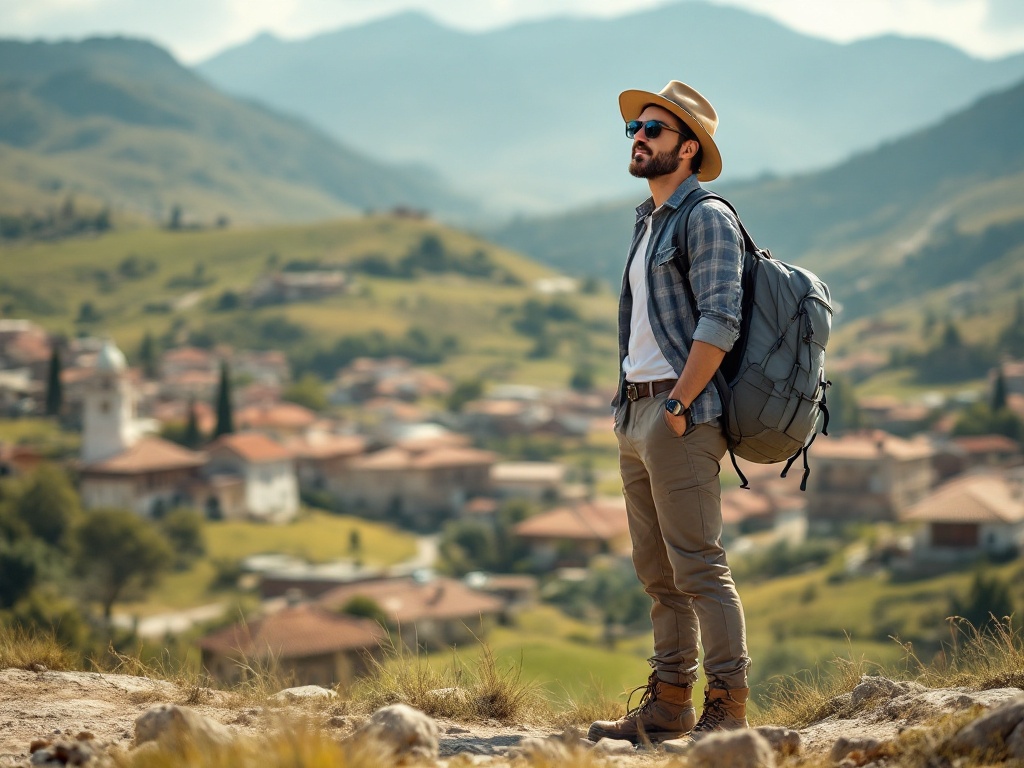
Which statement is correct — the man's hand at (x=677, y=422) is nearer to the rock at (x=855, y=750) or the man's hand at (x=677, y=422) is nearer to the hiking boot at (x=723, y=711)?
the hiking boot at (x=723, y=711)

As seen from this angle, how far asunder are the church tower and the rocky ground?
6003 cm

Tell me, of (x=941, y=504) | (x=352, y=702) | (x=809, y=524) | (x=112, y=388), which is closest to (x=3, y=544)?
(x=112, y=388)

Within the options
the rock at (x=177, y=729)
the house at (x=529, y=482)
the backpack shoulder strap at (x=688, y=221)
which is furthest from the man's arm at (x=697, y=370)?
the house at (x=529, y=482)

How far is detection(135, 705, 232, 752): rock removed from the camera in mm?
3877

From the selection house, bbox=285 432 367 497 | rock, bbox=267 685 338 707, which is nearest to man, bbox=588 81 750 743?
rock, bbox=267 685 338 707

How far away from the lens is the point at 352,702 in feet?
17.4

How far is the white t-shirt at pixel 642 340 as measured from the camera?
480 centimetres

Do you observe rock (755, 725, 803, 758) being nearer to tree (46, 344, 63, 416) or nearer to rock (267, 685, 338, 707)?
rock (267, 685, 338, 707)

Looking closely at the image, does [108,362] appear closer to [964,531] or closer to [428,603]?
[428,603]

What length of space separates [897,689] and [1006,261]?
148312mm

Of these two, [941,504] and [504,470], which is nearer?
[941,504]

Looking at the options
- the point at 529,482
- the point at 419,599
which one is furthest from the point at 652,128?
the point at 529,482

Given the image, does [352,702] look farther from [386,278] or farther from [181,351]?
[386,278]

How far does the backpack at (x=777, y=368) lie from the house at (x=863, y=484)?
200 ft
